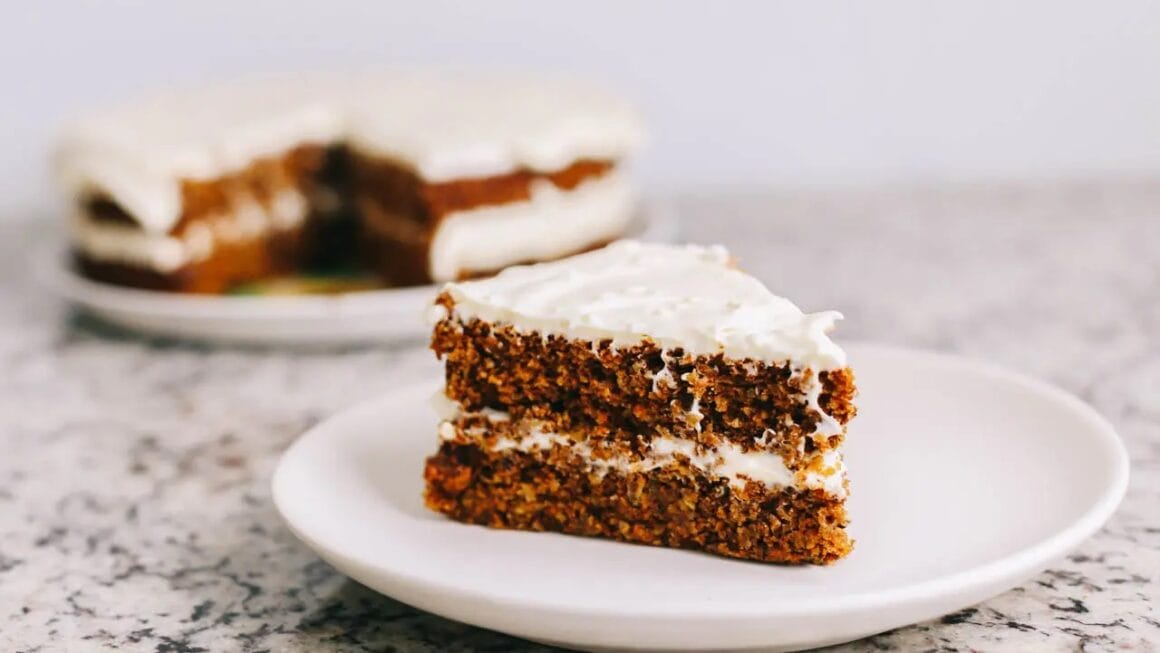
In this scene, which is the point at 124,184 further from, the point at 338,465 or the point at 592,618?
the point at 592,618

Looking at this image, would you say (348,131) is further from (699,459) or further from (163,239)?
(699,459)

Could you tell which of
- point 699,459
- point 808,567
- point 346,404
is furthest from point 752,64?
point 808,567

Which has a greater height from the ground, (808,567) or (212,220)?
(212,220)

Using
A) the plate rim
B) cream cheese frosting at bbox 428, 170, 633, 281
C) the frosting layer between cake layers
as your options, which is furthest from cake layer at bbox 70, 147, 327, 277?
the plate rim

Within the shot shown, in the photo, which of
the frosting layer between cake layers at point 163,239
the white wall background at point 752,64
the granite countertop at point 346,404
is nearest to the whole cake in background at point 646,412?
the granite countertop at point 346,404

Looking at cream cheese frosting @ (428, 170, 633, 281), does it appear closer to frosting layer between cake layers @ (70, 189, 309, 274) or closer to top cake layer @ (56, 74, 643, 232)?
top cake layer @ (56, 74, 643, 232)

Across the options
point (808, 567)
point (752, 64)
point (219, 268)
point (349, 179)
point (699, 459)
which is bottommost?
point (808, 567)
